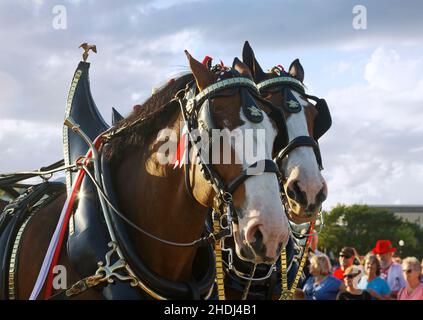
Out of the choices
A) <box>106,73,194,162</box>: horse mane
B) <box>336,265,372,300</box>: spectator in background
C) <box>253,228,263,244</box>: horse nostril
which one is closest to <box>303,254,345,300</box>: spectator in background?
<box>336,265,372,300</box>: spectator in background

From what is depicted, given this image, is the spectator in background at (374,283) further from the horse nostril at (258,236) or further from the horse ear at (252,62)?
the horse nostril at (258,236)

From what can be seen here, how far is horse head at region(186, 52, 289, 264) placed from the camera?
13.4 ft

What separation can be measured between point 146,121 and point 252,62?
242 centimetres

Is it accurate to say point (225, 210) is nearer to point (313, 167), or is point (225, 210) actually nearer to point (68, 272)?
point (68, 272)

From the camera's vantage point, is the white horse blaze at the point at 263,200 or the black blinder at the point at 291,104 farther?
the black blinder at the point at 291,104

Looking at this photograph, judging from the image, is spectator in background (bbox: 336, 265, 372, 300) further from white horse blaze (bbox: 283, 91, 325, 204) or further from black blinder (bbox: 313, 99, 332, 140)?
white horse blaze (bbox: 283, 91, 325, 204)

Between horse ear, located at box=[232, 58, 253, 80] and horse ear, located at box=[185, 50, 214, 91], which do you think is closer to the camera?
horse ear, located at box=[185, 50, 214, 91]

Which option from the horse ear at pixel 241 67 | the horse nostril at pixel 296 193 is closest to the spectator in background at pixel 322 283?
the horse nostril at pixel 296 193

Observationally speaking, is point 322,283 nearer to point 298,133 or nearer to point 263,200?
point 298,133

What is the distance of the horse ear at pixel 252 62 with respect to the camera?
278 inches

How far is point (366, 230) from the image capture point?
293 ft

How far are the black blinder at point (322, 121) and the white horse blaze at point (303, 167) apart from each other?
1.21 feet

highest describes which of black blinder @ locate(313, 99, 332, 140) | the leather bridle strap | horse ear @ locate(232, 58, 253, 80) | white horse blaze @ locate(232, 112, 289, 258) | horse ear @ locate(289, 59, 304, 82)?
horse ear @ locate(289, 59, 304, 82)

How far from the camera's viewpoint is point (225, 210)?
434 centimetres
